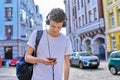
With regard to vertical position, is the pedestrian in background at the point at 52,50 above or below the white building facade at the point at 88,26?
below

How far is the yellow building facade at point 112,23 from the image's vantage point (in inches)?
1225

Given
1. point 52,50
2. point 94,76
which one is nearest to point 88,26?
point 94,76

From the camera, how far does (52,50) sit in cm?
334

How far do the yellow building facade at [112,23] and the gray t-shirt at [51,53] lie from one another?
1101 inches

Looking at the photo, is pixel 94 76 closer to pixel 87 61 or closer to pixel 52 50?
pixel 87 61

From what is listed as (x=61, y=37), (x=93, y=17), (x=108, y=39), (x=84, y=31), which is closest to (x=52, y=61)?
(x=61, y=37)

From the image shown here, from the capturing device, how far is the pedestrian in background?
3.16m

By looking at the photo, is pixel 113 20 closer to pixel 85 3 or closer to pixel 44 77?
pixel 85 3

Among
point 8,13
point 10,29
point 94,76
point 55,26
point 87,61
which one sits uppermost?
point 8,13

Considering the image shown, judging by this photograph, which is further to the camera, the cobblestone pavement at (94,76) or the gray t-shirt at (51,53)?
the cobblestone pavement at (94,76)

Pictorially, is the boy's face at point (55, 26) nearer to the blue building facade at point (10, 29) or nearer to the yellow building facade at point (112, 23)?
the yellow building facade at point (112, 23)

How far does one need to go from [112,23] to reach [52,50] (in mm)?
30318

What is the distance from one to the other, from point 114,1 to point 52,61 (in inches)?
1156

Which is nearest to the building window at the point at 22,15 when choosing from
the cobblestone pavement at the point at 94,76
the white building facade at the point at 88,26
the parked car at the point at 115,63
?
the white building facade at the point at 88,26
